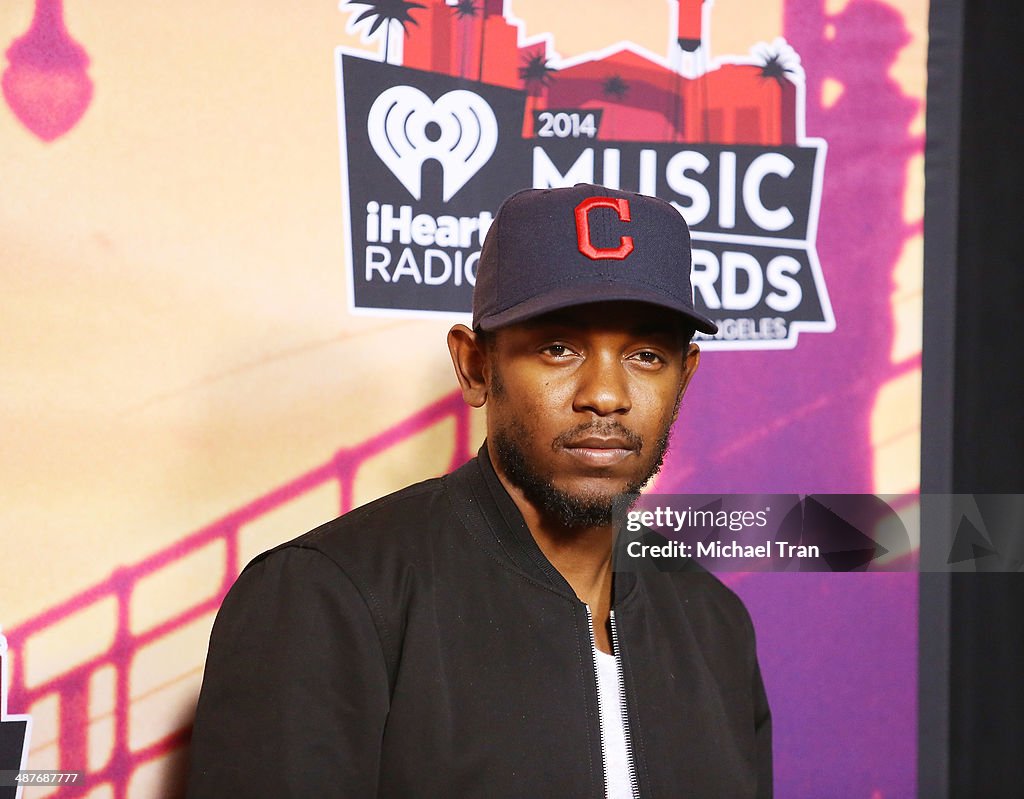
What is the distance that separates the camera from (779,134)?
74.7 inches

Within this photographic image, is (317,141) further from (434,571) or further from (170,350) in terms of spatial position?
(434,571)

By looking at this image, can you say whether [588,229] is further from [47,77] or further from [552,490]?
[47,77]

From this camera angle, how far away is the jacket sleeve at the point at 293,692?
112cm

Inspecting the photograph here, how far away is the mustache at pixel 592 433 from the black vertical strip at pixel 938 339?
3.01 ft

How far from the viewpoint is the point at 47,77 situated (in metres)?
1.56

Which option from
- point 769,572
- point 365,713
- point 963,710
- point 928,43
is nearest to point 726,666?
point 769,572

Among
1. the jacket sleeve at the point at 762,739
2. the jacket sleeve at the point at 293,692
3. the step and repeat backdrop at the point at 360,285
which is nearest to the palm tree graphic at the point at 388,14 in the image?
the step and repeat backdrop at the point at 360,285

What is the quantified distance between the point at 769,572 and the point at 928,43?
0.97 m

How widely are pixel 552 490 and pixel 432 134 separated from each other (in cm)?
72

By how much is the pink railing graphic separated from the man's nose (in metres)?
0.64

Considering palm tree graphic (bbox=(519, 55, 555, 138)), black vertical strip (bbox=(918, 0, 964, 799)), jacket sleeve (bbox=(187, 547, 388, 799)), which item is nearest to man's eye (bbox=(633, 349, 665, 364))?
jacket sleeve (bbox=(187, 547, 388, 799))

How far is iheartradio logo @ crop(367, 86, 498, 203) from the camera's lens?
1.72m

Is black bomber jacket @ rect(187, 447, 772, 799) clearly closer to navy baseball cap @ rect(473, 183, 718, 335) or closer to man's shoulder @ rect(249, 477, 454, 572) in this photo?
man's shoulder @ rect(249, 477, 454, 572)

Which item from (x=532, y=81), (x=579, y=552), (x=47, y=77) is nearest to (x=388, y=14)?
(x=532, y=81)
